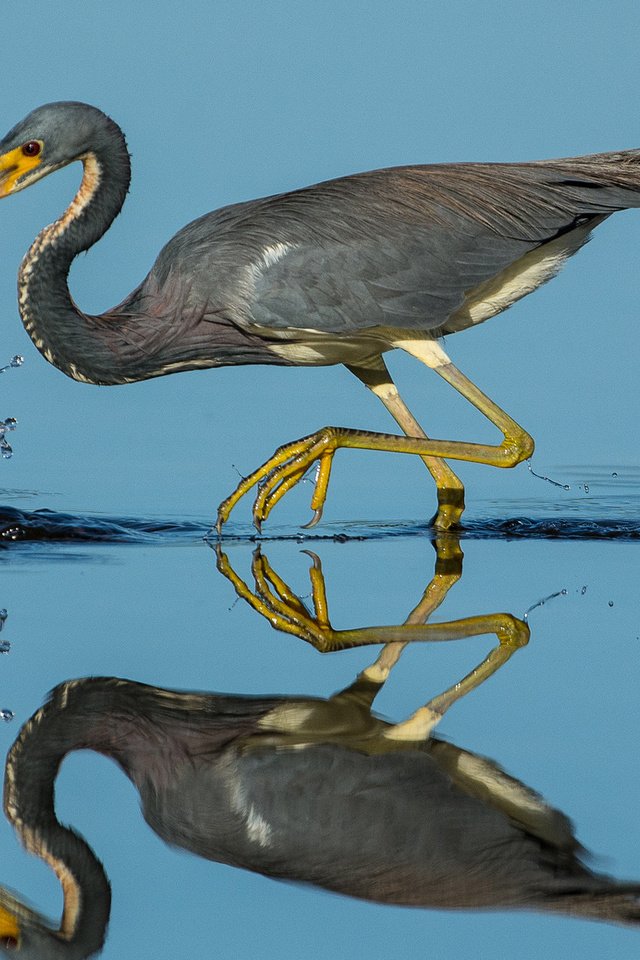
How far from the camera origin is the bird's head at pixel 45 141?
25.3 feet

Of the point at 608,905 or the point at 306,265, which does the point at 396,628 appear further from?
the point at 608,905

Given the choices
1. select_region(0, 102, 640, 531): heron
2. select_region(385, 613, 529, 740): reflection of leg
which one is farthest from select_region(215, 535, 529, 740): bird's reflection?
select_region(0, 102, 640, 531): heron

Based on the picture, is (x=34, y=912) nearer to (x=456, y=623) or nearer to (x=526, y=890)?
(x=526, y=890)

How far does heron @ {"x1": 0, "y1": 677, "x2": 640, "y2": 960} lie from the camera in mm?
4098

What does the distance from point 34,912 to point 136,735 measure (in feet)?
2.97

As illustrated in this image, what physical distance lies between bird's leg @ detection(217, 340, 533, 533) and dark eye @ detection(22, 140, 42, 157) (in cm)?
189

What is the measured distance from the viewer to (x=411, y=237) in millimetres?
7844

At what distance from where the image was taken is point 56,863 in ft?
14.1

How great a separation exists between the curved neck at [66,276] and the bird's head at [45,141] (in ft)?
0.34

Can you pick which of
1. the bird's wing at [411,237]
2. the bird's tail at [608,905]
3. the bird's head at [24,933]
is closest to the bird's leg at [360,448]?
the bird's wing at [411,237]

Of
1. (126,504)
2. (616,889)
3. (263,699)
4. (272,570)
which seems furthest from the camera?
(126,504)

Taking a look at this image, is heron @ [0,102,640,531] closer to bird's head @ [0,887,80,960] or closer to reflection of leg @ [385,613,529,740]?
reflection of leg @ [385,613,529,740]

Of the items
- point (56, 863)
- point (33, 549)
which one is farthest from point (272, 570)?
point (56, 863)

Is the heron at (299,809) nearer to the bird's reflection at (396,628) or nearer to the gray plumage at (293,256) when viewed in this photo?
the bird's reflection at (396,628)
